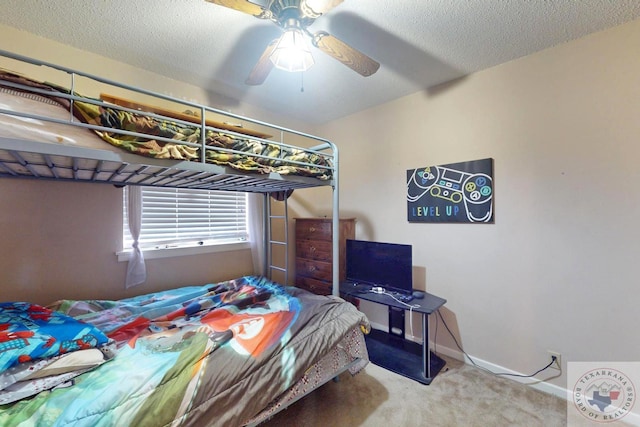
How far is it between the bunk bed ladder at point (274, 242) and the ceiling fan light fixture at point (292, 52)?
141cm

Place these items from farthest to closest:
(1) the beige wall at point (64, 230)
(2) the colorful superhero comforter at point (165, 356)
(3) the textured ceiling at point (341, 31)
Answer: (1) the beige wall at point (64, 230) → (3) the textured ceiling at point (341, 31) → (2) the colorful superhero comforter at point (165, 356)

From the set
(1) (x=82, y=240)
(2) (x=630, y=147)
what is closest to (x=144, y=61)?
(1) (x=82, y=240)

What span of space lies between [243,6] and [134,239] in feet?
6.41

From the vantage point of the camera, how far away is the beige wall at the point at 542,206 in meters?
1.73

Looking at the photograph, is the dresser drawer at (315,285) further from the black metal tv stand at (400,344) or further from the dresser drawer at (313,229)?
the dresser drawer at (313,229)

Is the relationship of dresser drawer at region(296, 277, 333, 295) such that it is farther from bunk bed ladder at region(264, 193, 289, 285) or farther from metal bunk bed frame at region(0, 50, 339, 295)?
metal bunk bed frame at region(0, 50, 339, 295)

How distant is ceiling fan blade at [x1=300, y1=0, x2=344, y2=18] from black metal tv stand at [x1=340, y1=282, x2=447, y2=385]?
211 cm

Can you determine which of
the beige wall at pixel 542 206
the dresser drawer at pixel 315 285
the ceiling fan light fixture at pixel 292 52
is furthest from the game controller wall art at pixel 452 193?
the ceiling fan light fixture at pixel 292 52

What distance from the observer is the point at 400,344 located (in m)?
2.67

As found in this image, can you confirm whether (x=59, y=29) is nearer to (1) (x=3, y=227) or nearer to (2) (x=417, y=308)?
(1) (x=3, y=227)

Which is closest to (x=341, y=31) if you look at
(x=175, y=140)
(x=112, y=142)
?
(x=175, y=140)

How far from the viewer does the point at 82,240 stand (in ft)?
6.66

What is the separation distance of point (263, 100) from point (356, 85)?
1028mm

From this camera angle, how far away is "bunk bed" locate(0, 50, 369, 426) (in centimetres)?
101
